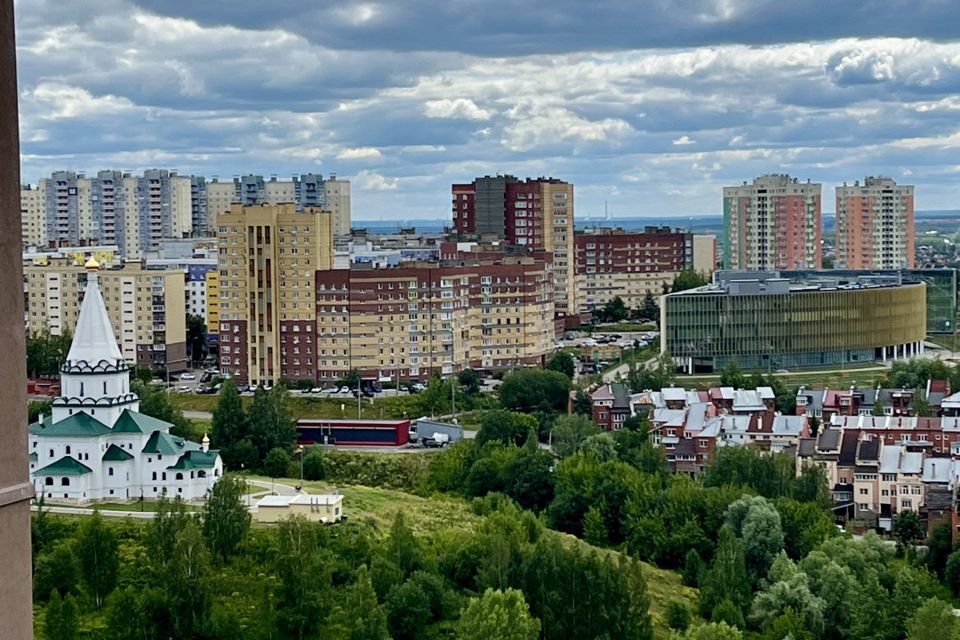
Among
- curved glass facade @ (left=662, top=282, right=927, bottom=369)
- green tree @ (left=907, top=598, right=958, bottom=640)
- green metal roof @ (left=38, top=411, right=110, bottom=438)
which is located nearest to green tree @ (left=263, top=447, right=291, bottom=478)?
green metal roof @ (left=38, top=411, right=110, bottom=438)

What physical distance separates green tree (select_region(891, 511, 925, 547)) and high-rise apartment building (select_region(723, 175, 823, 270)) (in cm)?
3503

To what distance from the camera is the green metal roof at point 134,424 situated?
18.5 meters

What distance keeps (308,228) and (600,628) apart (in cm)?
1743

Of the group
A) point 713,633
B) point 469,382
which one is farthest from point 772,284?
point 713,633

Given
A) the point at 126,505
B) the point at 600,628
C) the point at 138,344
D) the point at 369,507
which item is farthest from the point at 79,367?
the point at 138,344

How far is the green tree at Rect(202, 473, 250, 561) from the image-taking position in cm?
1573

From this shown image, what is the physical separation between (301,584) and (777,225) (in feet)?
142

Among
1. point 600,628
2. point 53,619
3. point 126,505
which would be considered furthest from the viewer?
point 126,505

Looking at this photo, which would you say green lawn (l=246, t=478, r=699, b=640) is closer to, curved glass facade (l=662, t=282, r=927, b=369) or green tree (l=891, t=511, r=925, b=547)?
green tree (l=891, t=511, r=925, b=547)

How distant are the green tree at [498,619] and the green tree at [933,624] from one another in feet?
12.2

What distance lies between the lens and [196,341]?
122 feet

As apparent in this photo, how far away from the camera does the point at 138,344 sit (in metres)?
34.8

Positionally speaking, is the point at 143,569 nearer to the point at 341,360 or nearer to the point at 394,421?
the point at 394,421

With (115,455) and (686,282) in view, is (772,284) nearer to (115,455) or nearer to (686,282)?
(686,282)
